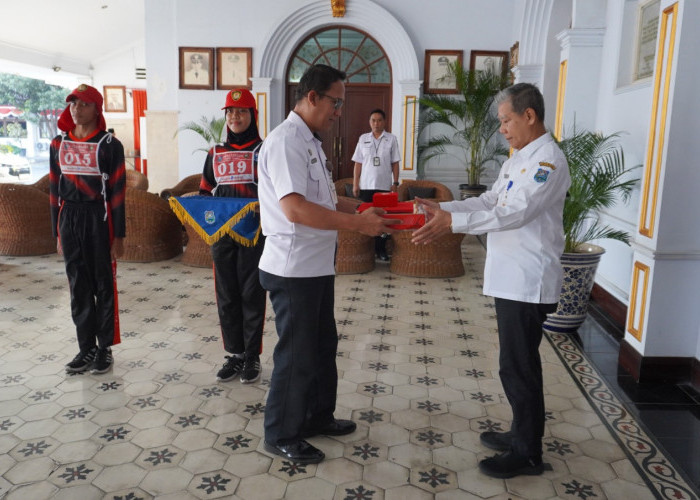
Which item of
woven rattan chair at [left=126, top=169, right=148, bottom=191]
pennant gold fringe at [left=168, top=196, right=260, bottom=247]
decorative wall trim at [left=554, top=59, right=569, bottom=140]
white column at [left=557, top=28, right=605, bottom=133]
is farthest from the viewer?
woven rattan chair at [left=126, top=169, right=148, bottom=191]

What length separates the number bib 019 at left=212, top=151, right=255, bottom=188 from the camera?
296 cm

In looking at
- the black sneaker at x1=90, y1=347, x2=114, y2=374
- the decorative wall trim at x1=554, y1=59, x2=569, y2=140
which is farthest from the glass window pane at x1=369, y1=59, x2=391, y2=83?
the black sneaker at x1=90, y1=347, x2=114, y2=374

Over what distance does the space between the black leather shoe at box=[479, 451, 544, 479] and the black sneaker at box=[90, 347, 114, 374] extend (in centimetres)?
209

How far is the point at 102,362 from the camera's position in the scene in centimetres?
324

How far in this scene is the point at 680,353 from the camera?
327 centimetres

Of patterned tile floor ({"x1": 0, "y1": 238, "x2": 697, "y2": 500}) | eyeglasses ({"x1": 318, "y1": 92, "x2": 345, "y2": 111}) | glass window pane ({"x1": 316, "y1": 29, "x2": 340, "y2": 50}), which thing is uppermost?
glass window pane ({"x1": 316, "y1": 29, "x2": 340, "y2": 50})

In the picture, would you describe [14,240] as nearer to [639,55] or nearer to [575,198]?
[575,198]

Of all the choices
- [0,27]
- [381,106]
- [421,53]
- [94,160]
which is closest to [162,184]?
[0,27]

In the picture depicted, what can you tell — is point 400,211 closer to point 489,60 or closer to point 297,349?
A: point 297,349

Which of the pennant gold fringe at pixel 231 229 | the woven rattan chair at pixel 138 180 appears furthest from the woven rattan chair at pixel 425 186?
the pennant gold fringe at pixel 231 229

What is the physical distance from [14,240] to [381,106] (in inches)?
206

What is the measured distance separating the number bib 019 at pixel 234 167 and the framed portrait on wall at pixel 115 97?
11461mm

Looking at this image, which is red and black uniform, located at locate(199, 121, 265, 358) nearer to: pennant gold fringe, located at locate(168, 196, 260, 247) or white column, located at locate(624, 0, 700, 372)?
pennant gold fringe, located at locate(168, 196, 260, 247)

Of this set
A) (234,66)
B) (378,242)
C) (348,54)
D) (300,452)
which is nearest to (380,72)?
(348,54)
